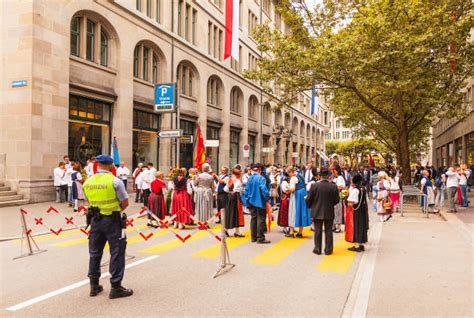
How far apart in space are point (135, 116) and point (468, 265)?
1842cm

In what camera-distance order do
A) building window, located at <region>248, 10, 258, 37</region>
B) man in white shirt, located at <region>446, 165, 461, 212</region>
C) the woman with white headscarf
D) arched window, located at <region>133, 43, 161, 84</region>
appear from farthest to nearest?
building window, located at <region>248, 10, 258, 37</region> → arched window, located at <region>133, 43, 161, 84</region> → man in white shirt, located at <region>446, 165, 461, 212</region> → the woman with white headscarf

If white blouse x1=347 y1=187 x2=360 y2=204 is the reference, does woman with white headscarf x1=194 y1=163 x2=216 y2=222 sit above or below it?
below

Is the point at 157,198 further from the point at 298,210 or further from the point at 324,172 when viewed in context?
the point at 324,172

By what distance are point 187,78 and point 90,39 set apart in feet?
29.4

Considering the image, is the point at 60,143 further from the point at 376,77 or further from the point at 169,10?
the point at 376,77

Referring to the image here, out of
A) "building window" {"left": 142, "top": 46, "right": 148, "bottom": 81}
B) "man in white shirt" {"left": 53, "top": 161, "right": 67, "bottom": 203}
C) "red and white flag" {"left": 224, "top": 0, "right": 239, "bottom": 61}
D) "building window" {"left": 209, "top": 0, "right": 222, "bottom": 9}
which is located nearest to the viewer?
"man in white shirt" {"left": 53, "top": 161, "right": 67, "bottom": 203}

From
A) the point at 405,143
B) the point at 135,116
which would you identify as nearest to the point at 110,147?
the point at 135,116

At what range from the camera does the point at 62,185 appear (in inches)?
616

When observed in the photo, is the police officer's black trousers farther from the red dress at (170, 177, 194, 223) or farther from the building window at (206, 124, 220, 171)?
the building window at (206, 124, 220, 171)

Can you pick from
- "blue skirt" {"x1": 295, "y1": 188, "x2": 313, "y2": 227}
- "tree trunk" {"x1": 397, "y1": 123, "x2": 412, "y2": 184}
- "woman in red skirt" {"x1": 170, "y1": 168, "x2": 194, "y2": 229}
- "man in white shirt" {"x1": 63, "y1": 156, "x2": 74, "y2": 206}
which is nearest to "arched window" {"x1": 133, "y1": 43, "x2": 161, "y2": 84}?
"man in white shirt" {"x1": 63, "y1": 156, "x2": 74, "y2": 206}

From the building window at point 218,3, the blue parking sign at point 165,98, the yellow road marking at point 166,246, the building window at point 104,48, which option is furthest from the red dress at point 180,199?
the building window at point 218,3

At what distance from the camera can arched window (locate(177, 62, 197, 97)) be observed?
2648cm

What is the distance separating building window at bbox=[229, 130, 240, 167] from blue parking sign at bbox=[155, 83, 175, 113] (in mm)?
16592

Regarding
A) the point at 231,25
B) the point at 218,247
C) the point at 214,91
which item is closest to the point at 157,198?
the point at 218,247
